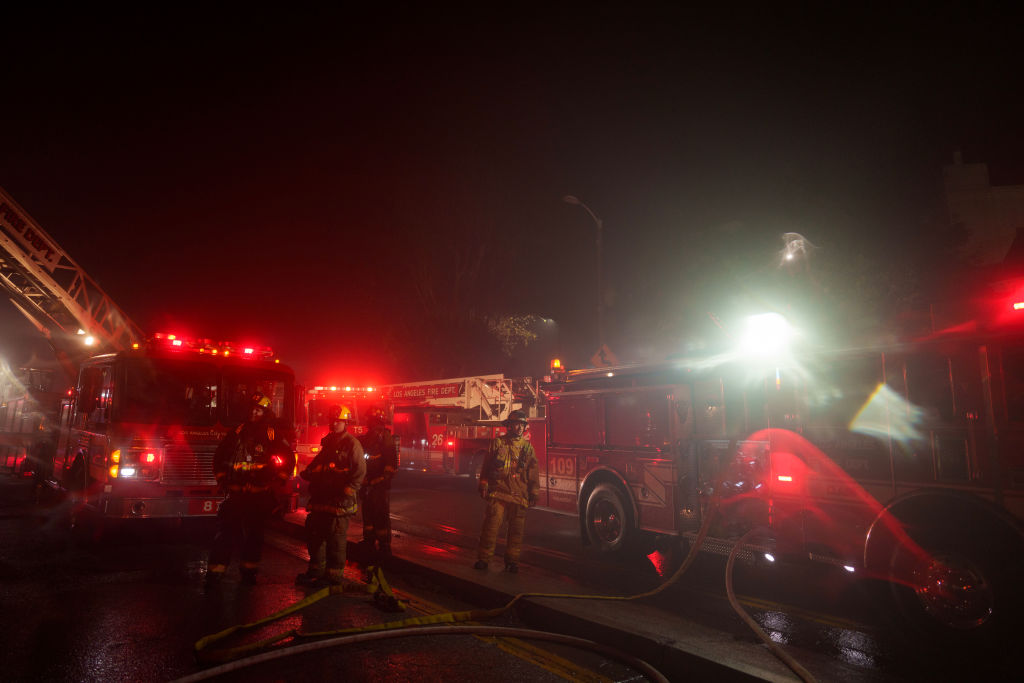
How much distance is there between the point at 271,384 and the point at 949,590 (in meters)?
7.90

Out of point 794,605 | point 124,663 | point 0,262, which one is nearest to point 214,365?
point 124,663

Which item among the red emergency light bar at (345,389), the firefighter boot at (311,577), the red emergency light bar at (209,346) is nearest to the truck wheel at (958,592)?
the firefighter boot at (311,577)

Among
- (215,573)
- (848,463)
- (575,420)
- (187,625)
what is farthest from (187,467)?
(848,463)

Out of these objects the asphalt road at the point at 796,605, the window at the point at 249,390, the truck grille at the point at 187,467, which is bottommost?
the asphalt road at the point at 796,605

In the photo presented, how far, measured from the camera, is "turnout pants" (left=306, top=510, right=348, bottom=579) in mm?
6105

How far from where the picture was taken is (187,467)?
24.8ft

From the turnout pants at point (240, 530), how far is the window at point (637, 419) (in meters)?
4.18

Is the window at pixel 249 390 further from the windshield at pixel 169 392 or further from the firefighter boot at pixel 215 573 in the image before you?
the firefighter boot at pixel 215 573

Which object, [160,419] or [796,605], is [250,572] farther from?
[796,605]

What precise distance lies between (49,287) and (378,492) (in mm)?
8324

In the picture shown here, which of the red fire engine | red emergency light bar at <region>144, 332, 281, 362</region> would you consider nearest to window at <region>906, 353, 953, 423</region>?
the red fire engine

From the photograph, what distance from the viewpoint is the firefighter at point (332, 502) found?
6.11 m

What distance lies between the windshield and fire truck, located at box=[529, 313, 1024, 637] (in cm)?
516

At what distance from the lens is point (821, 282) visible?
43.7 feet
